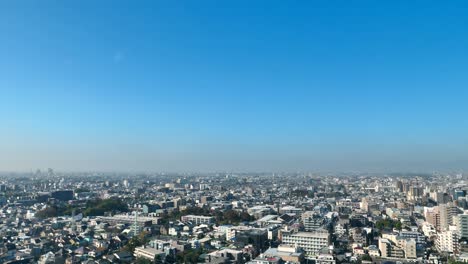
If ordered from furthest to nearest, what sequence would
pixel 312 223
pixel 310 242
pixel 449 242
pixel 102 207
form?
pixel 102 207 → pixel 312 223 → pixel 310 242 → pixel 449 242

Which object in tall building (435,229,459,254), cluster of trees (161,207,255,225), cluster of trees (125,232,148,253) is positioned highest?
tall building (435,229,459,254)

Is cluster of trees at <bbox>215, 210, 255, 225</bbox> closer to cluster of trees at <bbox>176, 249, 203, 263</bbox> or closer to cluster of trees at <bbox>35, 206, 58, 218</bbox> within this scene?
cluster of trees at <bbox>176, 249, 203, 263</bbox>

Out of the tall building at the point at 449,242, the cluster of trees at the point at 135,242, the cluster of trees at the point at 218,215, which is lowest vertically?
the cluster of trees at the point at 218,215

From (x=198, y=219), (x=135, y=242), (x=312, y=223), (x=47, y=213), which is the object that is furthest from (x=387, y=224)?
(x=47, y=213)

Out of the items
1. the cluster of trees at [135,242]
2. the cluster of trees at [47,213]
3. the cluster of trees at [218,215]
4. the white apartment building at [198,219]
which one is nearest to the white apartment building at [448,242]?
the cluster of trees at [218,215]

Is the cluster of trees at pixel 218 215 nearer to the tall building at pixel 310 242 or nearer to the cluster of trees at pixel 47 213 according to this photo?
the tall building at pixel 310 242

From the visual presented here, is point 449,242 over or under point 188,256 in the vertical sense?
over

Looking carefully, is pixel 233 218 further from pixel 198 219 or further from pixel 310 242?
pixel 310 242

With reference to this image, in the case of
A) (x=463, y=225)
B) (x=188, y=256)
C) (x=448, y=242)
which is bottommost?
(x=188, y=256)

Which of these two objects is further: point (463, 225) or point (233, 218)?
point (233, 218)

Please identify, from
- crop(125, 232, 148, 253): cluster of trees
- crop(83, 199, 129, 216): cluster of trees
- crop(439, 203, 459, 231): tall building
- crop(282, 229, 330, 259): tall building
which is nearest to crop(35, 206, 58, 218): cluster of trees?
crop(83, 199, 129, 216): cluster of trees

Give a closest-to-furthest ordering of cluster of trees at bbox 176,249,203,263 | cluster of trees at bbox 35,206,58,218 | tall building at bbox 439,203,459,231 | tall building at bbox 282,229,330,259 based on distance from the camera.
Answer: cluster of trees at bbox 176,249,203,263 < tall building at bbox 282,229,330,259 < tall building at bbox 439,203,459,231 < cluster of trees at bbox 35,206,58,218
